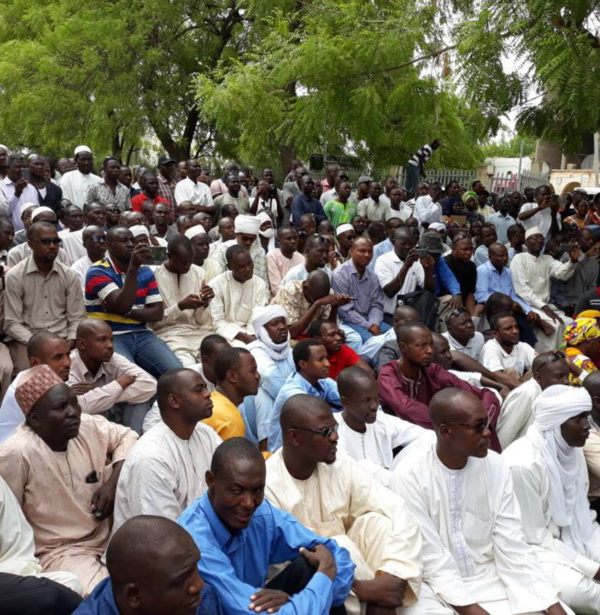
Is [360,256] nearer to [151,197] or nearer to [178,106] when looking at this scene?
[151,197]

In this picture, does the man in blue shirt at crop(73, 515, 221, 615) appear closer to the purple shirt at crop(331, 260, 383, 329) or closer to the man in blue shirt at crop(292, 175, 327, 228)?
the purple shirt at crop(331, 260, 383, 329)

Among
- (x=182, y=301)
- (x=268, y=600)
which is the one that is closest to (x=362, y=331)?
(x=182, y=301)

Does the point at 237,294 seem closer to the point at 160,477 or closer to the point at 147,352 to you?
the point at 147,352

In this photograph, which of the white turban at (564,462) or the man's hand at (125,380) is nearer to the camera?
the white turban at (564,462)

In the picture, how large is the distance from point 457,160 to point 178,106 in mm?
7435

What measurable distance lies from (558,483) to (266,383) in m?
2.17

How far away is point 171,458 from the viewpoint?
3799mm

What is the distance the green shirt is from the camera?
1106 centimetres

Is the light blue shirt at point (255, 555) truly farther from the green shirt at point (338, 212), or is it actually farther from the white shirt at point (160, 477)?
the green shirt at point (338, 212)

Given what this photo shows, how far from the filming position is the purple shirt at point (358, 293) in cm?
776

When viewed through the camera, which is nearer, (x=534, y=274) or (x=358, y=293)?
(x=358, y=293)

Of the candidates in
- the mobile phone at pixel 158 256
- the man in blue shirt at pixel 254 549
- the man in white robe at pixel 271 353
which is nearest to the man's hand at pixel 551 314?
the man in white robe at pixel 271 353

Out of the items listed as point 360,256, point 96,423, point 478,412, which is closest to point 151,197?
point 360,256

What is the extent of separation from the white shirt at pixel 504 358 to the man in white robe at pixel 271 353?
6.34 ft
